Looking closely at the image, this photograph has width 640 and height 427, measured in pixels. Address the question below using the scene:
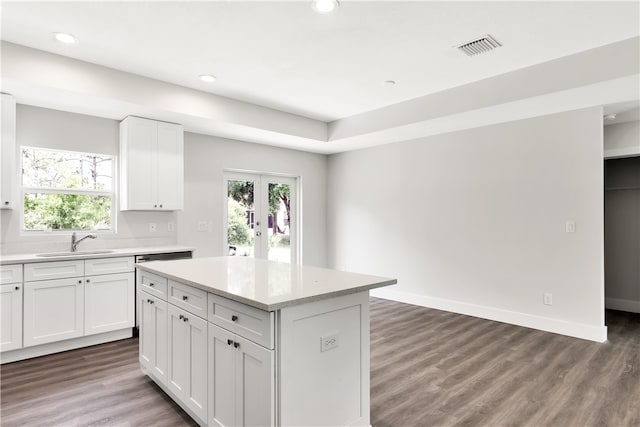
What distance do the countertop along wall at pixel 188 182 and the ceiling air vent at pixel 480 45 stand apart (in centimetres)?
337

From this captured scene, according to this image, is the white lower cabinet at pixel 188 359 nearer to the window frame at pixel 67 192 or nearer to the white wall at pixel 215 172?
the window frame at pixel 67 192

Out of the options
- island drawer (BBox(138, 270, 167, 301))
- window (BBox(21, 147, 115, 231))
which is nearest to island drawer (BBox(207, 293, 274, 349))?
island drawer (BBox(138, 270, 167, 301))

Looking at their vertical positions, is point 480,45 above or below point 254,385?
above

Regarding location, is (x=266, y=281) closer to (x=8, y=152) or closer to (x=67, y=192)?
(x=8, y=152)

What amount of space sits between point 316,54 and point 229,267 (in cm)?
194

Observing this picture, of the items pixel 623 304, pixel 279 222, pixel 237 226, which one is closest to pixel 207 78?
pixel 237 226

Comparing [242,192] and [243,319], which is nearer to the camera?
[243,319]

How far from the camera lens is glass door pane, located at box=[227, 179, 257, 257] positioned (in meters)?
5.40

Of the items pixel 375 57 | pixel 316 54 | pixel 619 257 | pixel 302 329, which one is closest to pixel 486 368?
pixel 302 329

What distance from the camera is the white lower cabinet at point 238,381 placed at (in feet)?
5.36

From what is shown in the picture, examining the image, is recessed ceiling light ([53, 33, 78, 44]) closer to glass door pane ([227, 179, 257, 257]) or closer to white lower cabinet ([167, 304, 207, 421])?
white lower cabinet ([167, 304, 207, 421])

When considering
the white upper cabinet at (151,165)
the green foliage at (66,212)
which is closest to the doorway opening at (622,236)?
the white upper cabinet at (151,165)

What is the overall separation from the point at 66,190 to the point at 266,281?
3125mm

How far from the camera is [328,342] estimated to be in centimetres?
181
